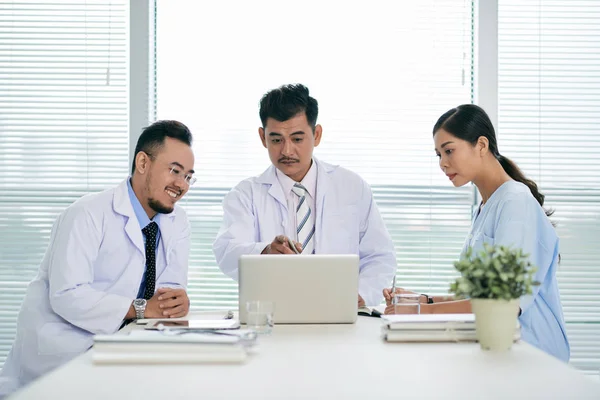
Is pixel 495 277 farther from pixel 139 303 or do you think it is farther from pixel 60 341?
pixel 60 341

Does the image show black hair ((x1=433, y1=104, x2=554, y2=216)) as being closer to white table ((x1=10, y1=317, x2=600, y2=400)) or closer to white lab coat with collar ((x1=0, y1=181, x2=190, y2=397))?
white table ((x1=10, y1=317, x2=600, y2=400))

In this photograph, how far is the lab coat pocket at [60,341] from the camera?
226cm

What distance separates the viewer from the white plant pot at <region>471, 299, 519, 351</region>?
1.65m

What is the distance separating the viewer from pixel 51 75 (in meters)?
3.72

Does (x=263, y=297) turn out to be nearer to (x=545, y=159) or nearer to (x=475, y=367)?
(x=475, y=367)

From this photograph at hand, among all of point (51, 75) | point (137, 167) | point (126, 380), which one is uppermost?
point (51, 75)

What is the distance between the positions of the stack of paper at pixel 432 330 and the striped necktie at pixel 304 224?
1266 mm

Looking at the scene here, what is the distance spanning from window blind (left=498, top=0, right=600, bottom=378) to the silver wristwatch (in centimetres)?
234

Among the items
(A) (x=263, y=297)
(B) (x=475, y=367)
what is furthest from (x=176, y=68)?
(B) (x=475, y=367)

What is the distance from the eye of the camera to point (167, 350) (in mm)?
1564

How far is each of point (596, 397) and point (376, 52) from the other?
9.05 feet

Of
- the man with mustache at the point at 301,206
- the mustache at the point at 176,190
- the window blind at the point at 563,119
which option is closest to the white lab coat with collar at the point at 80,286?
the mustache at the point at 176,190

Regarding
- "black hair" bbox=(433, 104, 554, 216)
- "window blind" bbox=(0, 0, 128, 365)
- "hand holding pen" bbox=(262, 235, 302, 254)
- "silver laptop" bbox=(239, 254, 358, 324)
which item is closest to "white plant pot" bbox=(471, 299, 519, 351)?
"silver laptop" bbox=(239, 254, 358, 324)

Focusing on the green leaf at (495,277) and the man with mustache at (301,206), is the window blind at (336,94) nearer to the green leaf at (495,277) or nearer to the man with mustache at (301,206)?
the man with mustache at (301,206)
